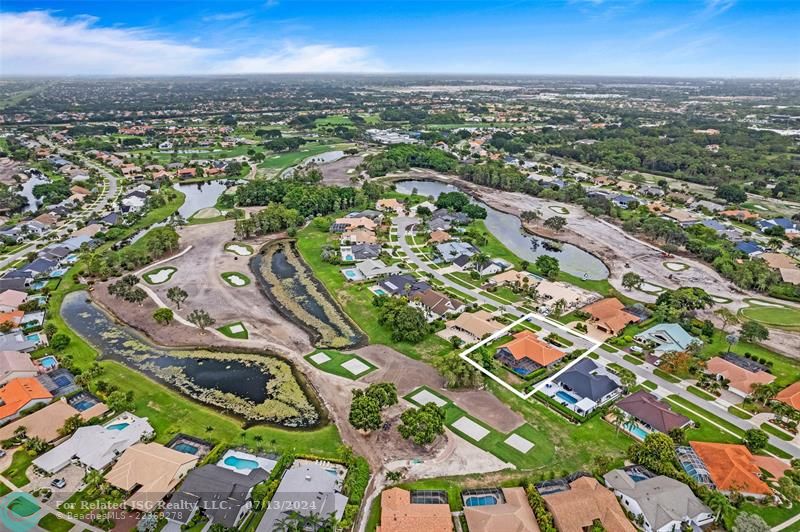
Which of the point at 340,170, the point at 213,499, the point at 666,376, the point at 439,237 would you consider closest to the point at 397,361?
the point at 213,499

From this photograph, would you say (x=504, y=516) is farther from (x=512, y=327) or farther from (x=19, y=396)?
(x=19, y=396)

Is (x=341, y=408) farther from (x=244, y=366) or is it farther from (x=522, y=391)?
(x=522, y=391)

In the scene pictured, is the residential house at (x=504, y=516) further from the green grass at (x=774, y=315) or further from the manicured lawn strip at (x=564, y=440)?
the green grass at (x=774, y=315)

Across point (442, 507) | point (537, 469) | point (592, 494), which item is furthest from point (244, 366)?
point (592, 494)

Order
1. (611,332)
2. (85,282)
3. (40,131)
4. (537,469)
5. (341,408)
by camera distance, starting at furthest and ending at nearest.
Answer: (40,131) < (85,282) < (611,332) < (341,408) < (537,469)

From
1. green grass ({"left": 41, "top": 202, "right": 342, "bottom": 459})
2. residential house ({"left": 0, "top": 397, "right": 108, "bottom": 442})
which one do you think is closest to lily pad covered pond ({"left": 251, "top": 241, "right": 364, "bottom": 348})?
green grass ({"left": 41, "top": 202, "right": 342, "bottom": 459})

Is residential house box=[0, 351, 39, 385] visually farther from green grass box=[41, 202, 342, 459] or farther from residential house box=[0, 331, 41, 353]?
green grass box=[41, 202, 342, 459]
